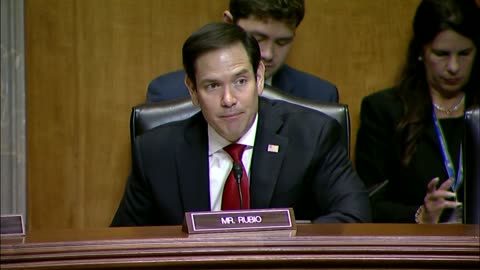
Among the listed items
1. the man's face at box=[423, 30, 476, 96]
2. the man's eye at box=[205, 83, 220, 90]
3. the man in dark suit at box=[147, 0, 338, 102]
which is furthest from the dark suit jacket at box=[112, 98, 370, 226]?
the man's face at box=[423, 30, 476, 96]

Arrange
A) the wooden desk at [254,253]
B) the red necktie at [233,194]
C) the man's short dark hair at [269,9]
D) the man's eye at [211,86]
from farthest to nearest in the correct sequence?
the man's short dark hair at [269,9]
the man's eye at [211,86]
the red necktie at [233,194]
the wooden desk at [254,253]

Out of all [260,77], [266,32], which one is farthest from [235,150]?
[266,32]

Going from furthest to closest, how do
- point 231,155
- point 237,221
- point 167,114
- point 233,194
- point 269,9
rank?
1. point 269,9
2. point 167,114
3. point 231,155
4. point 233,194
5. point 237,221

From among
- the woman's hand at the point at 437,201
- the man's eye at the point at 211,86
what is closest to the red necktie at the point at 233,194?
the man's eye at the point at 211,86

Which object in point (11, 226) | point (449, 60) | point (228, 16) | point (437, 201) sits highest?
point (228, 16)

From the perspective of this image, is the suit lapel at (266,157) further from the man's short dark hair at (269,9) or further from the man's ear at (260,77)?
the man's short dark hair at (269,9)

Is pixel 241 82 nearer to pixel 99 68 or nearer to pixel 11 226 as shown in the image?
pixel 11 226

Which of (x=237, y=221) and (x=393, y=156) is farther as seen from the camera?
(x=393, y=156)

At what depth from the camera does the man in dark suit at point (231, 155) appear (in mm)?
2598

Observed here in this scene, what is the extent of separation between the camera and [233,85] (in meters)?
2.62

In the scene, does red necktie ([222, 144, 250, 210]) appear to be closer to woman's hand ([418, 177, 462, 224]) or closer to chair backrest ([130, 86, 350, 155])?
chair backrest ([130, 86, 350, 155])

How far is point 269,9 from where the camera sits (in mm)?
3189

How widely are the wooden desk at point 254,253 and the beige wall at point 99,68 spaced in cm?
191

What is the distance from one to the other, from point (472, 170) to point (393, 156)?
→ 4.06ft
